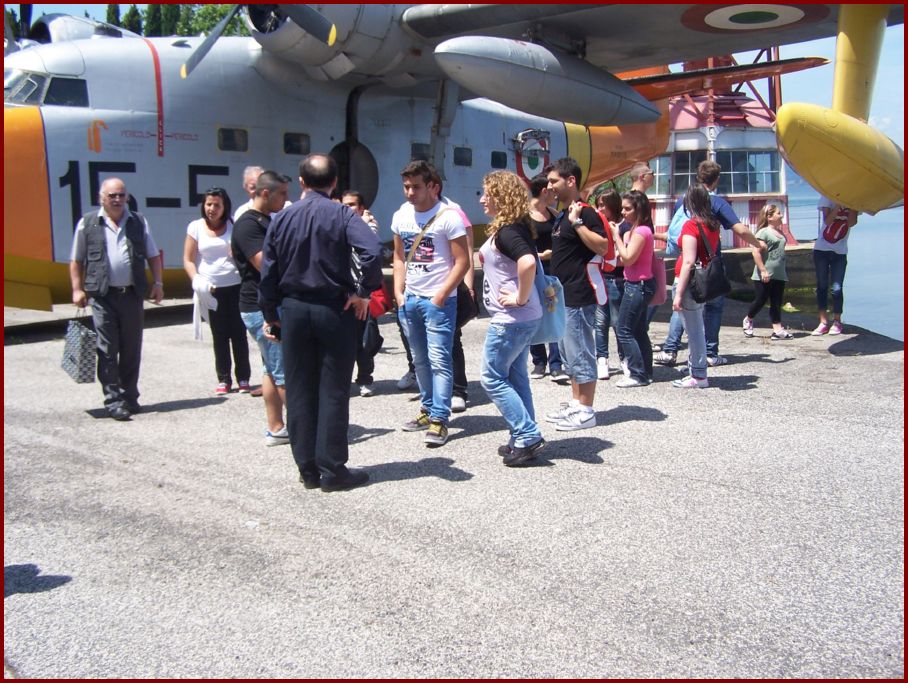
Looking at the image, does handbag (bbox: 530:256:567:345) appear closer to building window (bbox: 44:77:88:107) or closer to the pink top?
the pink top

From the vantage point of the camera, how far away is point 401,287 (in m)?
6.18

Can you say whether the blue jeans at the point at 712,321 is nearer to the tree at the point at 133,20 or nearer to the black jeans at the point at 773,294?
the black jeans at the point at 773,294

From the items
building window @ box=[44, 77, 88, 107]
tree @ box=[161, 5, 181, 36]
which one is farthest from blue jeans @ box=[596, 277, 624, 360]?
tree @ box=[161, 5, 181, 36]

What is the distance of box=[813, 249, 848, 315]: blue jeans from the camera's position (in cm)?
955

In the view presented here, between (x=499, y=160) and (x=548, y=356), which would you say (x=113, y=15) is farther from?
(x=548, y=356)

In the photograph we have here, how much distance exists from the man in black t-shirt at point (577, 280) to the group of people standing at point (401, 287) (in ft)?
0.04

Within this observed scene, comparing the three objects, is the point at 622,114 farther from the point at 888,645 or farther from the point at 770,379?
the point at 888,645

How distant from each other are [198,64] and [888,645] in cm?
1110

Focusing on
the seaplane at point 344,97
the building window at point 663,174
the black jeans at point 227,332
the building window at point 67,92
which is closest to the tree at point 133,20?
the building window at point 663,174

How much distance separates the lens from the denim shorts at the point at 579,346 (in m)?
5.99

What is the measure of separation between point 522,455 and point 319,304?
163 centimetres

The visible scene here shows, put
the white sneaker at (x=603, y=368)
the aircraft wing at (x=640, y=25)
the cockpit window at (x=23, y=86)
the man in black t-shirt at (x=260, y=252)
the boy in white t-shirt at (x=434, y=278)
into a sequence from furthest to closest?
the aircraft wing at (x=640, y=25) → the cockpit window at (x=23, y=86) → the white sneaker at (x=603, y=368) → the man in black t-shirt at (x=260, y=252) → the boy in white t-shirt at (x=434, y=278)

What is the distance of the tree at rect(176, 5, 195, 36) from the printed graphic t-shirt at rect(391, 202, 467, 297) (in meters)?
39.6

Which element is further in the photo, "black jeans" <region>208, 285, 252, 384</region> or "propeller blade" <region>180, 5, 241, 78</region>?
"propeller blade" <region>180, 5, 241, 78</region>
